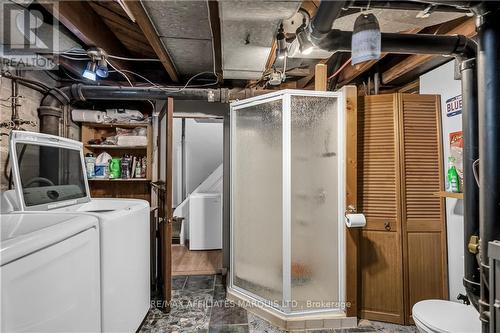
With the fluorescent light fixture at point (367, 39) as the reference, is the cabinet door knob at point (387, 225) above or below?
below

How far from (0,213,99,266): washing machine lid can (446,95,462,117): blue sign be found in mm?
2685

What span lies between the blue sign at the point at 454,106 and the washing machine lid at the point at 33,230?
2685 mm

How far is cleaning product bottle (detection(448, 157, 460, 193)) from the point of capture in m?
1.81

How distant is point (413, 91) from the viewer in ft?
8.14

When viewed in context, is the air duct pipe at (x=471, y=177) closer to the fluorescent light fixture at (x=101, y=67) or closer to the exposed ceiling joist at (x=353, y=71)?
the exposed ceiling joist at (x=353, y=71)

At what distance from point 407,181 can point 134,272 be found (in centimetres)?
232

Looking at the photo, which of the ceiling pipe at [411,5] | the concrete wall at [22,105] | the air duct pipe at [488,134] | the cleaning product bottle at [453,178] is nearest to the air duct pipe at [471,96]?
the air duct pipe at [488,134]

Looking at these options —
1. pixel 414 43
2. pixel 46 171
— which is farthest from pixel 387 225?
pixel 46 171

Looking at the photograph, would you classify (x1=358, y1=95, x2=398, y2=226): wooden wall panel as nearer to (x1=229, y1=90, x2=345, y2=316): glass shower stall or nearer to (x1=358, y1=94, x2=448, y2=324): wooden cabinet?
(x1=358, y1=94, x2=448, y2=324): wooden cabinet

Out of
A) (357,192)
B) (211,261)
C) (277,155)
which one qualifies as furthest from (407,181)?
(211,261)

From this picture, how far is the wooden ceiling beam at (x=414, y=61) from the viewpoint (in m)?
1.64

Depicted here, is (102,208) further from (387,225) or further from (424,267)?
(424,267)

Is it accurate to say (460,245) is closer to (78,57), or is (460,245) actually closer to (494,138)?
→ (494,138)

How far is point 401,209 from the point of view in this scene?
2025 millimetres
